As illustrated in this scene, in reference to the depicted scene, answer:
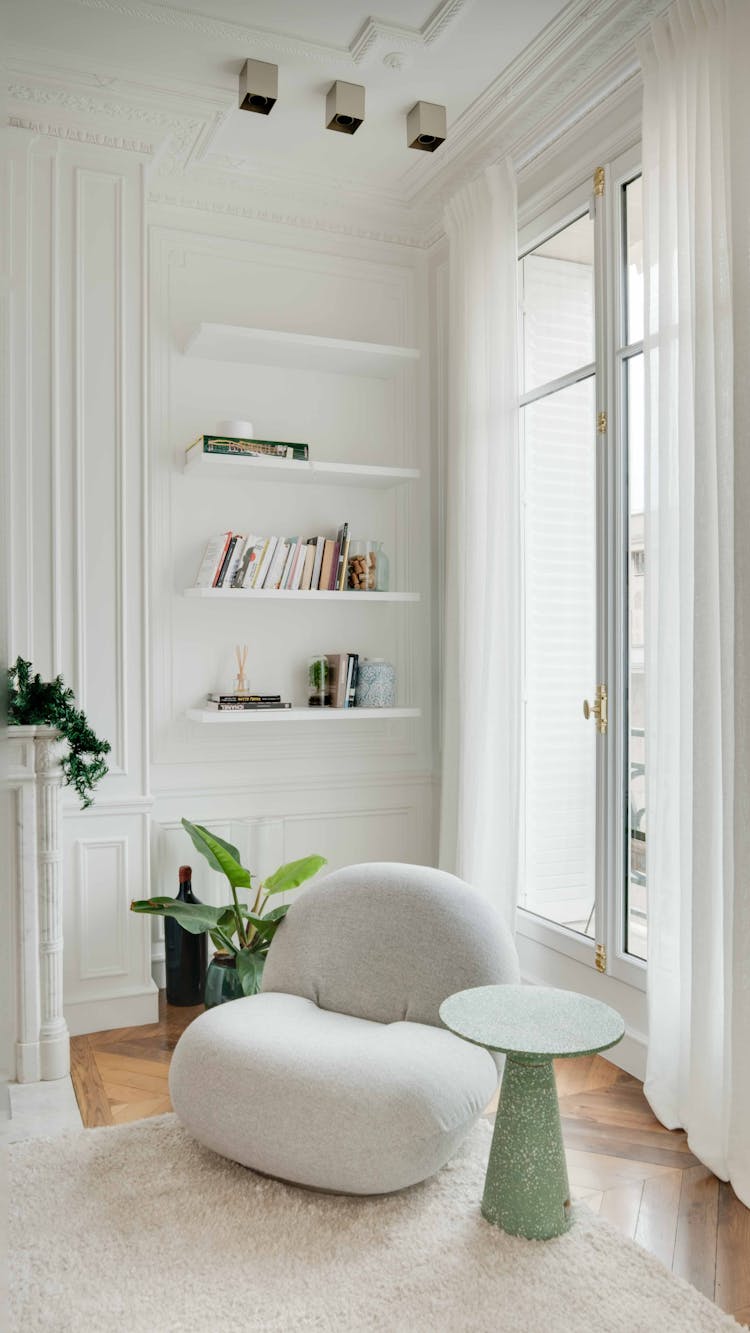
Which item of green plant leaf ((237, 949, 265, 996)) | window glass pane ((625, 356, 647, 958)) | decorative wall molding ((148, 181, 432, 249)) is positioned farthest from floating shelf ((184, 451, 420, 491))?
green plant leaf ((237, 949, 265, 996))

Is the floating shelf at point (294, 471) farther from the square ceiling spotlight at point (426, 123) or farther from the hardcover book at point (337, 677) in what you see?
the square ceiling spotlight at point (426, 123)

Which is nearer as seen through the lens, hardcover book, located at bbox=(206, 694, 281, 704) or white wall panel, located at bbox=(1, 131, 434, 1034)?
white wall panel, located at bbox=(1, 131, 434, 1034)

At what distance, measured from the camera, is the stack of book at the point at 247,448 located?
3.32m

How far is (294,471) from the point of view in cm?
348

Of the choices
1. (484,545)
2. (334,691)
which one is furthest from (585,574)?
(334,691)

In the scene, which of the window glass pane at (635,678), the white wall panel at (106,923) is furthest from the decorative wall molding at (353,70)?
the white wall panel at (106,923)

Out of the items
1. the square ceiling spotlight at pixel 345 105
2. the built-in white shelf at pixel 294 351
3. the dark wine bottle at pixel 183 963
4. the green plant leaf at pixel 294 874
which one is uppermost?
the square ceiling spotlight at pixel 345 105

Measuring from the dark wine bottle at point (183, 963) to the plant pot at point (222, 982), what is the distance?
257 millimetres

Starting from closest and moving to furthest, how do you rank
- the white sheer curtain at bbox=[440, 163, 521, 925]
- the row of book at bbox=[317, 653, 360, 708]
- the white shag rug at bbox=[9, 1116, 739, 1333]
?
the white shag rug at bbox=[9, 1116, 739, 1333] → the white sheer curtain at bbox=[440, 163, 521, 925] → the row of book at bbox=[317, 653, 360, 708]

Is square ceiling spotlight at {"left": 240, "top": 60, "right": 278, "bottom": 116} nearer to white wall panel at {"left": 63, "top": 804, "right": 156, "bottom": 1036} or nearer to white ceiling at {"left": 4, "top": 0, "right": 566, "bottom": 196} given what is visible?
white ceiling at {"left": 4, "top": 0, "right": 566, "bottom": 196}

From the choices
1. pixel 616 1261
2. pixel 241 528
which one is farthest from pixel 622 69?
pixel 616 1261

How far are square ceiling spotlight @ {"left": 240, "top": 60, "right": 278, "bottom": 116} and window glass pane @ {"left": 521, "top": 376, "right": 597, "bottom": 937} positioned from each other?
4.22 ft

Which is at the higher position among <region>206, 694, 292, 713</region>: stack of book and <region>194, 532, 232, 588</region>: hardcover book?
<region>194, 532, 232, 588</region>: hardcover book

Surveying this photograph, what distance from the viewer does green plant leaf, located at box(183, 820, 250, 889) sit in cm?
300
